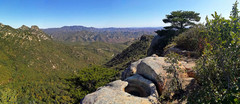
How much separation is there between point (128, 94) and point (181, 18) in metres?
22.7

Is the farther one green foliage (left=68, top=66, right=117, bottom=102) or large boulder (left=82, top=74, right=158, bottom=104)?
green foliage (left=68, top=66, right=117, bottom=102)

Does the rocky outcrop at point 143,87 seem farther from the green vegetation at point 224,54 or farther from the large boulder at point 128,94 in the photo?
the green vegetation at point 224,54

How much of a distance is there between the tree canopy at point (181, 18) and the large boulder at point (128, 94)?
18596 millimetres

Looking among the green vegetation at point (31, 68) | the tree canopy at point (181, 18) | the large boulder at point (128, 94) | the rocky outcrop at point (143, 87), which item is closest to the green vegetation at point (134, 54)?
the green vegetation at point (31, 68)

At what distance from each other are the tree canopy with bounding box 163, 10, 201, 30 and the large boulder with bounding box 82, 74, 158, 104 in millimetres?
18596

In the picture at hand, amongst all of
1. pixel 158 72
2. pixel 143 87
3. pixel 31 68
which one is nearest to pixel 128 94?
pixel 143 87

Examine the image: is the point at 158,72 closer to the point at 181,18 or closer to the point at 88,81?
the point at 88,81

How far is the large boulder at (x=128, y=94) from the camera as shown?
8180 millimetres

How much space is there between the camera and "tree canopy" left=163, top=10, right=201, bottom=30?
80.7 feet

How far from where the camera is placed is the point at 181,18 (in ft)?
81.9

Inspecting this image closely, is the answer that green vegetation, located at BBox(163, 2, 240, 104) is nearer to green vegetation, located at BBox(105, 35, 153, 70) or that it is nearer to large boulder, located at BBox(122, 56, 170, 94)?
large boulder, located at BBox(122, 56, 170, 94)

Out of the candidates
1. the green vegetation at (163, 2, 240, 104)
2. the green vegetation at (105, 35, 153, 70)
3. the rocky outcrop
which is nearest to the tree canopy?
the rocky outcrop

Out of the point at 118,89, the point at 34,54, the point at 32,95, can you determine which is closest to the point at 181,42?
the point at 118,89

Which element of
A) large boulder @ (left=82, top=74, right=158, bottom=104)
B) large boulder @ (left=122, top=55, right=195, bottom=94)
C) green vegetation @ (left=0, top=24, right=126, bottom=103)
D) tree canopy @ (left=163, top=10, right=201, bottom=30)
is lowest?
green vegetation @ (left=0, top=24, right=126, bottom=103)
